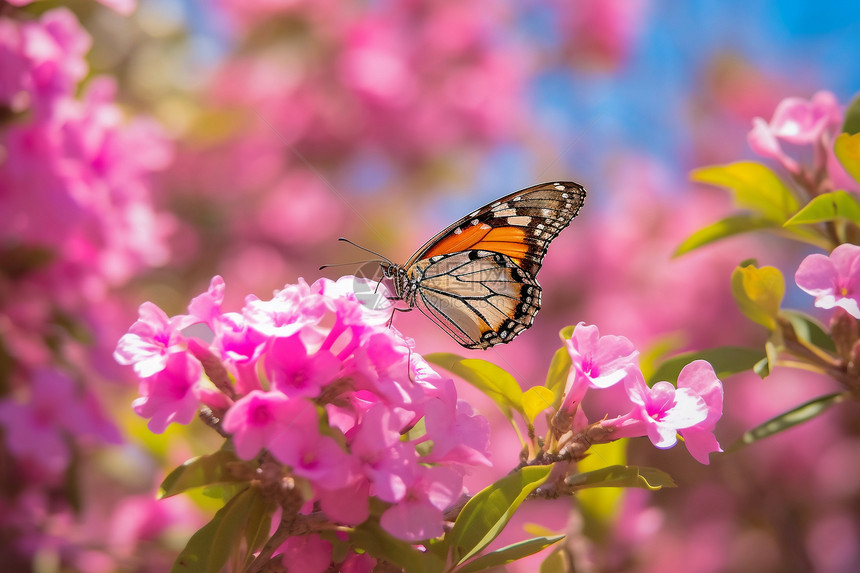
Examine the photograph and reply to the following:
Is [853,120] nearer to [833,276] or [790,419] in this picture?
[833,276]

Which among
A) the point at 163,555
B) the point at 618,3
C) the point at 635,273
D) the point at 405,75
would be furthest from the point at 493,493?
the point at 618,3

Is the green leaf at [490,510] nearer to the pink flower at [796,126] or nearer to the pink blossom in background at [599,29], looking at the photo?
the pink flower at [796,126]

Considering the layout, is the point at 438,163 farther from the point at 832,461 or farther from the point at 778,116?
the point at 778,116

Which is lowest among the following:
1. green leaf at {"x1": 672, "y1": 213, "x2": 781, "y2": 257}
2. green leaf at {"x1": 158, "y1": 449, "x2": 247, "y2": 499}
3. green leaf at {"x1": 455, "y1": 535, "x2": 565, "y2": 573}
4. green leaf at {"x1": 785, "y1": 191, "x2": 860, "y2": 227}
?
green leaf at {"x1": 455, "y1": 535, "x2": 565, "y2": 573}

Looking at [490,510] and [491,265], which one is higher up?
[491,265]

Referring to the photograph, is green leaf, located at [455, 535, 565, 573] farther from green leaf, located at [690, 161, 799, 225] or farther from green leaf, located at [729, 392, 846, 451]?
green leaf, located at [690, 161, 799, 225]

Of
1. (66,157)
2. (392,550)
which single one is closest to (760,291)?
(392,550)

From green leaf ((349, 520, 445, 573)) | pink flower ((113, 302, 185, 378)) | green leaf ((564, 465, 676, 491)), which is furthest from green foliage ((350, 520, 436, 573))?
pink flower ((113, 302, 185, 378))
